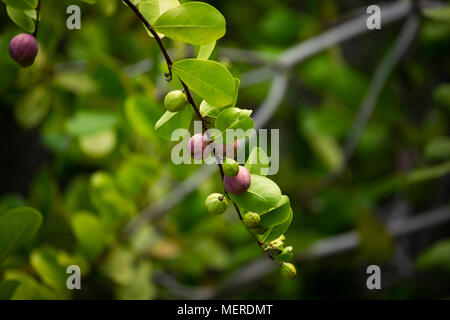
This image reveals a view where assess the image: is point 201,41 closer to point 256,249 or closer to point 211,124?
point 211,124

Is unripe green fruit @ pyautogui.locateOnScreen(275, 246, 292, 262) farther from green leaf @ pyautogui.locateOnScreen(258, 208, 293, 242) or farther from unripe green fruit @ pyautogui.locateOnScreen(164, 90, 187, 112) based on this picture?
unripe green fruit @ pyautogui.locateOnScreen(164, 90, 187, 112)

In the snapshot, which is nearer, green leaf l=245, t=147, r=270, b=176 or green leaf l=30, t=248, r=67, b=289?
green leaf l=245, t=147, r=270, b=176

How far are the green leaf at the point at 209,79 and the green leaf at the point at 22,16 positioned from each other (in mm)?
154

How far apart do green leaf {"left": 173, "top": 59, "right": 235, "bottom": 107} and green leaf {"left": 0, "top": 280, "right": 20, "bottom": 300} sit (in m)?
0.27

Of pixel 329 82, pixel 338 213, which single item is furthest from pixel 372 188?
pixel 329 82

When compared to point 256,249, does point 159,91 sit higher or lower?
higher

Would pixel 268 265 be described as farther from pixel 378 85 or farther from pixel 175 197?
pixel 378 85


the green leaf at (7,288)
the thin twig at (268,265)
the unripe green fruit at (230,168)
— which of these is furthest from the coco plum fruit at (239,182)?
the thin twig at (268,265)

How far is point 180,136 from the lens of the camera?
13.8 inches

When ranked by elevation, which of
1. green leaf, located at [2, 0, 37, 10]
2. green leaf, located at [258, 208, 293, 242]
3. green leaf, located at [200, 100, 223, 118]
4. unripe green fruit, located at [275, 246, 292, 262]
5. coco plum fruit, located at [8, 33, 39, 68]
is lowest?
unripe green fruit, located at [275, 246, 292, 262]

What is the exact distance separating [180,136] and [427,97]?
1031 millimetres

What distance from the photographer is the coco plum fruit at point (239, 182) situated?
12.6 inches

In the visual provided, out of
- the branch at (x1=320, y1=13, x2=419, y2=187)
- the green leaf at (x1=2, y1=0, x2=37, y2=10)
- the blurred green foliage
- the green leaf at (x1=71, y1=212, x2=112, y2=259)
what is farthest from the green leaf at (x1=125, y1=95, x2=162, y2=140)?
the branch at (x1=320, y1=13, x2=419, y2=187)

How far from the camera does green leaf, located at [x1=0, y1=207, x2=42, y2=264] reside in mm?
410
